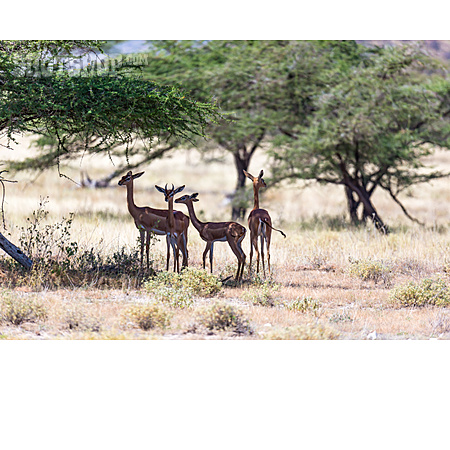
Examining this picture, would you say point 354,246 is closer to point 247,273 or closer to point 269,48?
point 247,273

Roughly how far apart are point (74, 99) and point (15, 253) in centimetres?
283

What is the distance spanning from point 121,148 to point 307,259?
46.0ft

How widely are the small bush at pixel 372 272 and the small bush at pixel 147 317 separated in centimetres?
437

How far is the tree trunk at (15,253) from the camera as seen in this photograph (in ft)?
34.7

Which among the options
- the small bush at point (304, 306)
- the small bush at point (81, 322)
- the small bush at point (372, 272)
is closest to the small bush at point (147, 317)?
the small bush at point (81, 322)

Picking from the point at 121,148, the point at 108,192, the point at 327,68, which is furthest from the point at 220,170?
the point at 327,68

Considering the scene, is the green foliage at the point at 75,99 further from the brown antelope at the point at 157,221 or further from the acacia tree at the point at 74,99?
the brown antelope at the point at 157,221

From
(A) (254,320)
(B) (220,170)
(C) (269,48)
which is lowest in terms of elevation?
(A) (254,320)

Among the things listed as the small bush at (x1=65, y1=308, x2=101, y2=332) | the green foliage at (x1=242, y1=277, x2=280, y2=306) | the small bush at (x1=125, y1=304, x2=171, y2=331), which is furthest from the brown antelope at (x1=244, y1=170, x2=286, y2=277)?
the small bush at (x1=65, y1=308, x2=101, y2=332)

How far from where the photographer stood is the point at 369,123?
1662 centimetres

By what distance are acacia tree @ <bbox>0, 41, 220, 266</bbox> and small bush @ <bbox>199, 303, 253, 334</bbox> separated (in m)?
3.17

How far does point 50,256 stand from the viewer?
11.3 m

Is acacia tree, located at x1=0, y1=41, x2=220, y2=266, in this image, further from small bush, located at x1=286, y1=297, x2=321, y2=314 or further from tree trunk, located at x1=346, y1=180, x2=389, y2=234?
tree trunk, located at x1=346, y1=180, x2=389, y2=234

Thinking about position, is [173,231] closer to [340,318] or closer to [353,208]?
[340,318]
